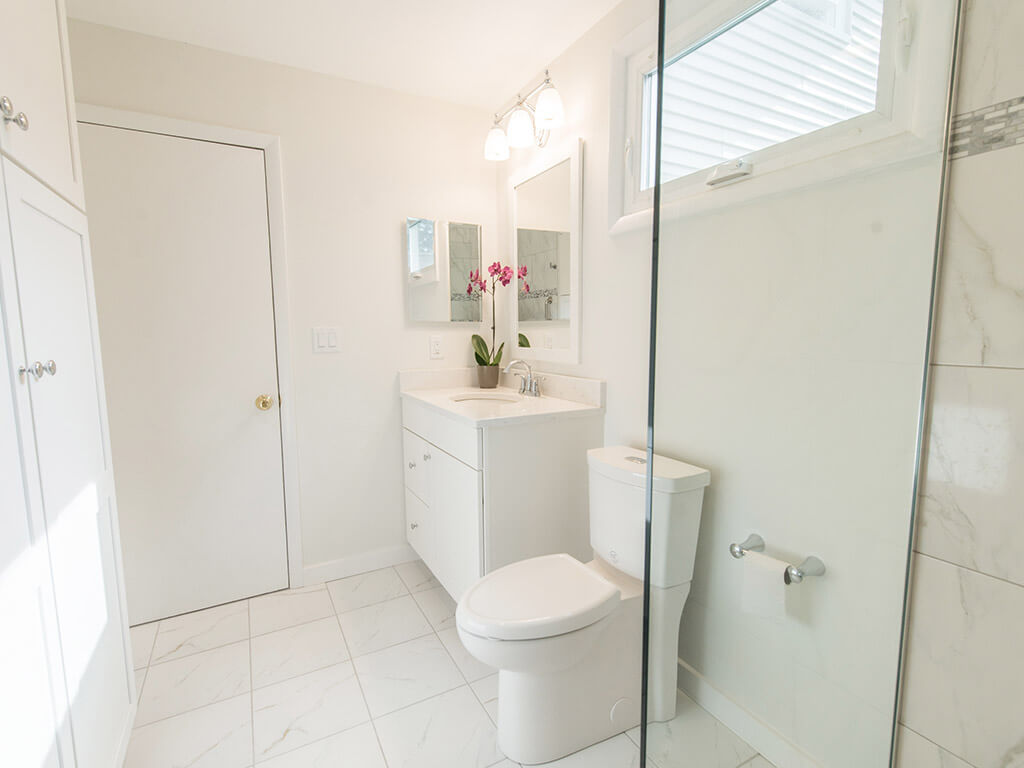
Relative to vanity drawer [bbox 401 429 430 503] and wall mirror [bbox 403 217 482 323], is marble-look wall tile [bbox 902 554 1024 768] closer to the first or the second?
vanity drawer [bbox 401 429 430 503]

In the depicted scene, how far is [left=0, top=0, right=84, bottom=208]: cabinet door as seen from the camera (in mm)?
834

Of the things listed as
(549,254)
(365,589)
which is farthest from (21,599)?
(549,254)

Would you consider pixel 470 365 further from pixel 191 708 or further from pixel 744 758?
pixel 744 758

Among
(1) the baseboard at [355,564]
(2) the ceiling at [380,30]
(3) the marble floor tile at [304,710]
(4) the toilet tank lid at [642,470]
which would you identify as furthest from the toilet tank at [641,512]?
(2) the ceiling at [380,30]

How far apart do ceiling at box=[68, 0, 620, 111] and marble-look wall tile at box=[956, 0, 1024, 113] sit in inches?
47.0

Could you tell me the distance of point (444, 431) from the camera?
1850 mm

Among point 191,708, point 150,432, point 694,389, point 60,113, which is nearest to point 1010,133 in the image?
point 694,389

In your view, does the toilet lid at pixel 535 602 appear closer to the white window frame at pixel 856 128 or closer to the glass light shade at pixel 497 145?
the white window frame at pixel 856 128

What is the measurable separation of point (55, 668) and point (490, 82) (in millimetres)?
2450

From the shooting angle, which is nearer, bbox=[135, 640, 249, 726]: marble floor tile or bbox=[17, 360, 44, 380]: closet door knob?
bbox=[17, 360, 44, 380]: closet door knob

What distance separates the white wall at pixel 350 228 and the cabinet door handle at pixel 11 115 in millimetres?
1209

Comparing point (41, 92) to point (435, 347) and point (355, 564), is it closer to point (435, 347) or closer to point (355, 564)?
point (435, 347)

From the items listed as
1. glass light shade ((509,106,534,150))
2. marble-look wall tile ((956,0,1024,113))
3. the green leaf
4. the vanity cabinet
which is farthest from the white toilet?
glass light shade ((509,106,534,150))

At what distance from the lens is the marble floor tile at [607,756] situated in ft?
4.19
